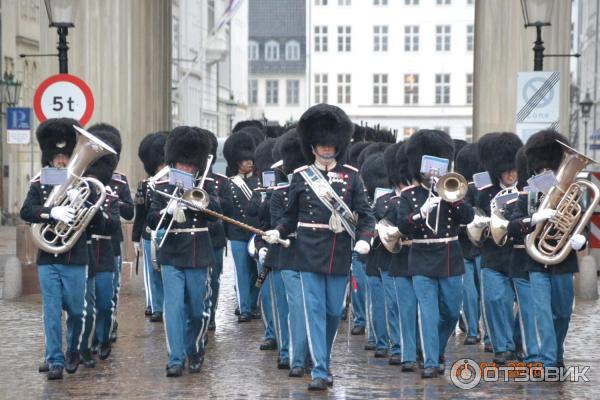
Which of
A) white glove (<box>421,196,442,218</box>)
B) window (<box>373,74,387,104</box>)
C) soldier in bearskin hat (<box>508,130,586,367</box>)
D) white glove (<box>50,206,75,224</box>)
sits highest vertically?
window (<box>373,74,387,104</box>)

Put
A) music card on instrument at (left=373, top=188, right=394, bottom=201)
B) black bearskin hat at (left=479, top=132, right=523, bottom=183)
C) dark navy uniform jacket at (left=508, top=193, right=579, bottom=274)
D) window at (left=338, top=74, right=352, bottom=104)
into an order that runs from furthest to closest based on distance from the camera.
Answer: window at (left=338, top=74, right=352, bottom=104) → music card on instrument at (left=373, top=188, right=394, bottom=201) → black bearskin hat at (left=479, top=132, right=523, bottom=183) → dark navy uniform jacket at (left=508, top=193, right=579, bottom=274)

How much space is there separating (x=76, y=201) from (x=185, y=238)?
90 cm

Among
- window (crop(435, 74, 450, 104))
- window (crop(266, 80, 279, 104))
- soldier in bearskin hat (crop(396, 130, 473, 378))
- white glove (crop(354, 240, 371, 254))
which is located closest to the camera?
white glove (crop(354, 240, 371, 254))

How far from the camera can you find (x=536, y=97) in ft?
58.3

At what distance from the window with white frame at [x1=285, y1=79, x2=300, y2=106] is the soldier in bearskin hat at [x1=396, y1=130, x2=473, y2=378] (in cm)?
9891

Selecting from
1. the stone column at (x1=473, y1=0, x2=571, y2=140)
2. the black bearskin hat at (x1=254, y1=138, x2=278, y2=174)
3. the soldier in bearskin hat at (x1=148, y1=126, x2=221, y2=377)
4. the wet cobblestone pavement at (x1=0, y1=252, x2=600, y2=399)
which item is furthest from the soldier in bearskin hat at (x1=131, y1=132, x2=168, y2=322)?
the stone column at (x1=473, y1=0, x2=571, y2=140)

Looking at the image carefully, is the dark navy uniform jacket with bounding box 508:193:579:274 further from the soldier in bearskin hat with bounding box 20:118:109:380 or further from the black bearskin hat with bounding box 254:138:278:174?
the black bearskin hat with bounding box 254:138:278:174

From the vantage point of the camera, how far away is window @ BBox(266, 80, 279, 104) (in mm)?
111812

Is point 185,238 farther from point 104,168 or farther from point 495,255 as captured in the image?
point 495,255

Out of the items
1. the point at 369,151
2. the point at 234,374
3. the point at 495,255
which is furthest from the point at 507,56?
the point at 234,374

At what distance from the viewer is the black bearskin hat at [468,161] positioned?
48.0ft

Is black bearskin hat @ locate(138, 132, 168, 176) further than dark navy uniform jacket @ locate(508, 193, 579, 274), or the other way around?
black bearskin hat @ locate(138, 132, 168, 176)

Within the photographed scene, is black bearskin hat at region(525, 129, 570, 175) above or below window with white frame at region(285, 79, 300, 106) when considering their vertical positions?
below

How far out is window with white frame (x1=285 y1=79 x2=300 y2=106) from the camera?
111m
